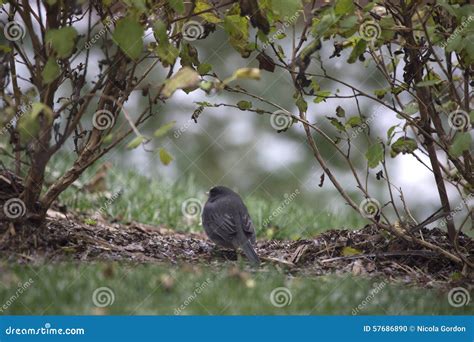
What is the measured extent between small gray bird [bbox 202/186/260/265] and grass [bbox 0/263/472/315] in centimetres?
49

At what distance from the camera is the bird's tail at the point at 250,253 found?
168 inches

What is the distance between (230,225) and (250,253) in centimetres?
29

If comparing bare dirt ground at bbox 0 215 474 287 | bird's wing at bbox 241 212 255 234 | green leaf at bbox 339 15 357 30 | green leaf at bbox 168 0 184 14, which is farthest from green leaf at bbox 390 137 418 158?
green leaf at bbox 168 0 184 14

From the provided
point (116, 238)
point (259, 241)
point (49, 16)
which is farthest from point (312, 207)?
point (49, 16)

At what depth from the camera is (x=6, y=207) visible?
4.12 meters

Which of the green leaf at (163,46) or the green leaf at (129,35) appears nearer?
the green leaf at (129,35)

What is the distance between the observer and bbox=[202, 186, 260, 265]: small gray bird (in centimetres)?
442

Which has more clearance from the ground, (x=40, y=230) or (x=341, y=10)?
(x=341, y=10)

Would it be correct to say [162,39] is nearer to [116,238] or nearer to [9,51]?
[9,51]

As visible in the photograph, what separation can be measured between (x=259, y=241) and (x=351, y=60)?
207 centimetres

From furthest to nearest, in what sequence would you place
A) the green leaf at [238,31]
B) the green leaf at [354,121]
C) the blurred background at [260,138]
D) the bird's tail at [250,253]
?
the blurred background at [260,138]
the bird's tail at [250,253]
the green leaf at [354,121]
the green leaf at [238,31]

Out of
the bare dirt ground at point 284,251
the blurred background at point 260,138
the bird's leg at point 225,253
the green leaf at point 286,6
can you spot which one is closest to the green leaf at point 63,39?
the green leaf at point 286,6

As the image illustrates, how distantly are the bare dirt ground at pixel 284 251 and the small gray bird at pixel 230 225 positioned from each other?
118mm

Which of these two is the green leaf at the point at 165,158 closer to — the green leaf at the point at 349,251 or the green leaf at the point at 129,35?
the green leaf at the point at 129,35
